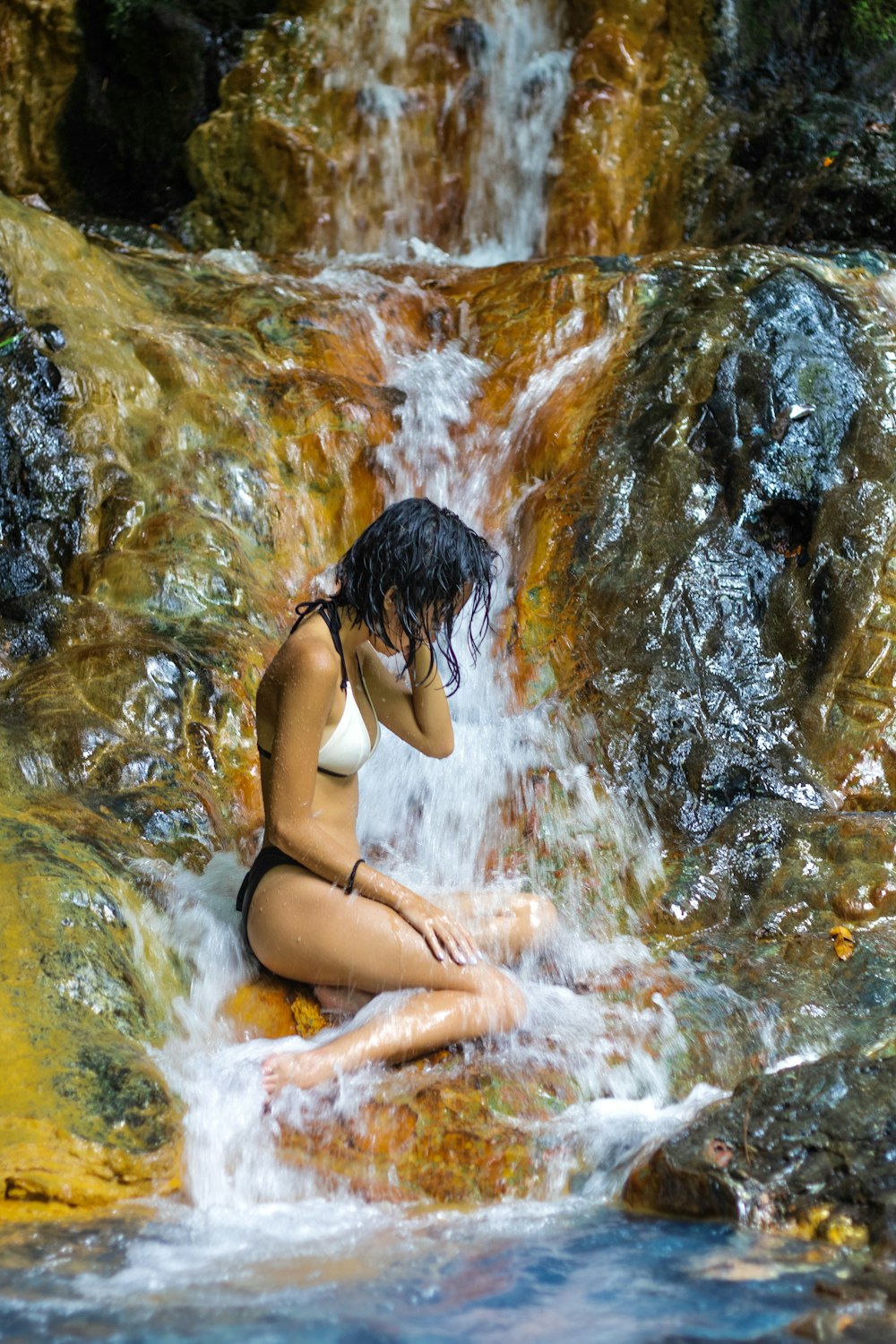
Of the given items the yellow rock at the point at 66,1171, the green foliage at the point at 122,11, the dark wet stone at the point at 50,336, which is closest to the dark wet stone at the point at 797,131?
the green foliage at the point at 122,11

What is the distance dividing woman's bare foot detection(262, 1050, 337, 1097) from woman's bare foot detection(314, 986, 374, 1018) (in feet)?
0.98

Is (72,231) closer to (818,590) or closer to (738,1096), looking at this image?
(818,590)

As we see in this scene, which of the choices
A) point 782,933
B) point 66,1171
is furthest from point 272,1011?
point 782,933

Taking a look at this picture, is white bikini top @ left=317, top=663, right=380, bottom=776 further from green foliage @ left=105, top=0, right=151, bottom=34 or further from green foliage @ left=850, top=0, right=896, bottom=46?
green foliage @ left=105, top=0, right=151, bottom=34

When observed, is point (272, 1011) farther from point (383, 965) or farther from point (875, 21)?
point (875, 21)

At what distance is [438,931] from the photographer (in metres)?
3.45

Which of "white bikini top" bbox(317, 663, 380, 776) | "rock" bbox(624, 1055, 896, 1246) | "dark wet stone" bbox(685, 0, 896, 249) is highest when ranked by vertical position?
"dark wet stone" bbox(685, 0, 896, 249)

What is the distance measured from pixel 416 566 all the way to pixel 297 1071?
1.33 metres

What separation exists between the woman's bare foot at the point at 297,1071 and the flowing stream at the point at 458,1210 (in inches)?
1.8

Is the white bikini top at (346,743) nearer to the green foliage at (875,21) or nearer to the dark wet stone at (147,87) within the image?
the dark wet stone at (147,87)

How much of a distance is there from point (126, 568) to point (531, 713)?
1.80 metres

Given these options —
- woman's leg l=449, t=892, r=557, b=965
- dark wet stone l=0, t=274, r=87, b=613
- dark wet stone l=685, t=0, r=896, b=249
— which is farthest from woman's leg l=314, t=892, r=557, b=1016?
dark wet stone l=685, t=0, r=896, b=249

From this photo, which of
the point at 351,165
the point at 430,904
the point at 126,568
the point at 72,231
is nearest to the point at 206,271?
the point at 72,231

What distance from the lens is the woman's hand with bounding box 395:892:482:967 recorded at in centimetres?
343
